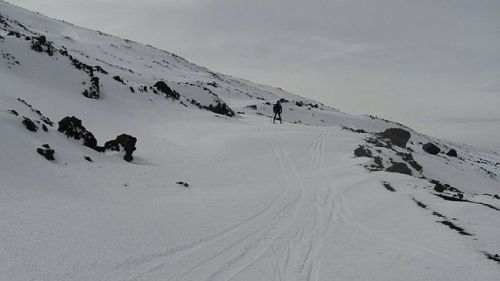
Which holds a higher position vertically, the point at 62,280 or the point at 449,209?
the point at 449,209

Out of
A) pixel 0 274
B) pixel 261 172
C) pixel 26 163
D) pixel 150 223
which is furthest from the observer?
pixel 261 172

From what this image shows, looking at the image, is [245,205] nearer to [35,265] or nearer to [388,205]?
[388,205]

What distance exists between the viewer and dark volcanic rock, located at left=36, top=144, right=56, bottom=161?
1622 centimetres

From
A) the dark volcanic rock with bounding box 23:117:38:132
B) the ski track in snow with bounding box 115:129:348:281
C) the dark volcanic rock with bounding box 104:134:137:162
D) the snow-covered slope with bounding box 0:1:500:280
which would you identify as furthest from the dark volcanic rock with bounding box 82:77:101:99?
the ski track in snow with bounding box 115:129:348:281

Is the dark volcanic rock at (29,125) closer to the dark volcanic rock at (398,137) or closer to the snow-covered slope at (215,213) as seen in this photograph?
the snow-covered slope at (215,213)

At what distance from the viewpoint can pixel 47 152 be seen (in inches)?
646

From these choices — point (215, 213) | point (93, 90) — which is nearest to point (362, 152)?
point (215, 213)

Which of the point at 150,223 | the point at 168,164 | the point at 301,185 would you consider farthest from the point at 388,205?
the point at 168,164

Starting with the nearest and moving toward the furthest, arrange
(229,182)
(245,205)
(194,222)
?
(194,222)
(245,205)
(229,182)

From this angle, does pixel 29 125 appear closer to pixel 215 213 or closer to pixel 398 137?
pixel 215 213

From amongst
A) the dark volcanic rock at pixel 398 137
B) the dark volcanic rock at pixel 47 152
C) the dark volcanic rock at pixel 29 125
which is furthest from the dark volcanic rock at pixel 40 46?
the dark volcanic rock at pixel 398 137

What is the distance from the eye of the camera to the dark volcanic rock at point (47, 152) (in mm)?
16219

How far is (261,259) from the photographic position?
1090 centimetres

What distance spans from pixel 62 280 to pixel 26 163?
7.90 m
